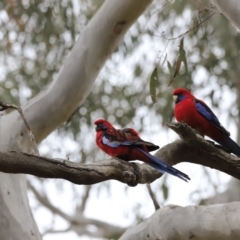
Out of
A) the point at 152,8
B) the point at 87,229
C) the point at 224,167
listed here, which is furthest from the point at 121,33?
the point at 87,229

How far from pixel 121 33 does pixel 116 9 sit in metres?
0.14

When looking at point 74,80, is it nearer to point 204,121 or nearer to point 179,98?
point 179,98

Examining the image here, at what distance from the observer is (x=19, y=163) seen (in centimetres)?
128

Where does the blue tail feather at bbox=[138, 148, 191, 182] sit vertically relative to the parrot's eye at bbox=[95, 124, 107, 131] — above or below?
below

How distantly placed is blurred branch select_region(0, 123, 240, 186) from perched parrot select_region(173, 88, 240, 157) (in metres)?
0.06

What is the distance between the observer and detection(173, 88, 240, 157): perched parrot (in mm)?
1973

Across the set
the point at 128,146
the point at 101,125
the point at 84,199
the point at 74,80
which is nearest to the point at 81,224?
the point at 84,199

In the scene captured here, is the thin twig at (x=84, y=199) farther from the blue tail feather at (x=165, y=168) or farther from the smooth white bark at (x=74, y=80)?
the blue tail feather at (x=165, y=168)

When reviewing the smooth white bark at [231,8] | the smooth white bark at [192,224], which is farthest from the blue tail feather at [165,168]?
the smooth white bark at [231,8]

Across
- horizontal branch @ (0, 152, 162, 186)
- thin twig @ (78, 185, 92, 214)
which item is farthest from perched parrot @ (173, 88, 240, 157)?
thin twig @ (78, 185, 92, 214)

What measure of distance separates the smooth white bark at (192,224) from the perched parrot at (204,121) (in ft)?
0.98

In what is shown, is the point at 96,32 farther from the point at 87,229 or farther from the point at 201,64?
the point at 87,229

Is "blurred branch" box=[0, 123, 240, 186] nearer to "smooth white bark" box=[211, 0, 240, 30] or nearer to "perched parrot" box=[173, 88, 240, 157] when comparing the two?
"perched parrot" box=[173, 88, 240, 157]

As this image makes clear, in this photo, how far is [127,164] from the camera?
1.66 m
